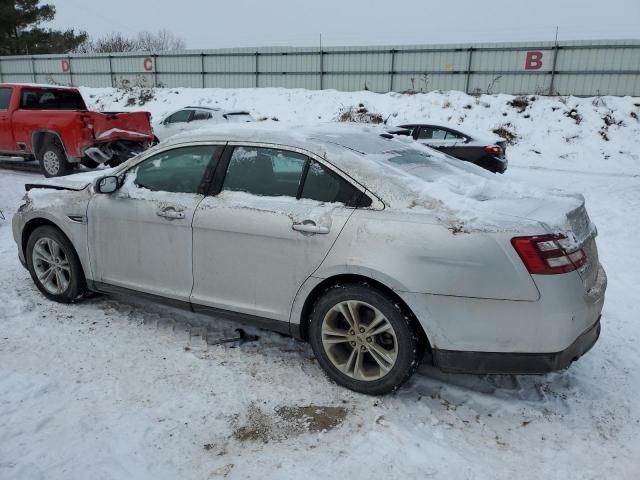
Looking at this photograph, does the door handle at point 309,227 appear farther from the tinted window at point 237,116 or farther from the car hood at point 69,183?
the tinted window at point 237,116

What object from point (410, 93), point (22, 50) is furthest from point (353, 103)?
point (22, 50)

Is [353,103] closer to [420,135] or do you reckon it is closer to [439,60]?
[439,60]

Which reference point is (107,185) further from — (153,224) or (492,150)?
(492,150)

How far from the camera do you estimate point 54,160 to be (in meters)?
10.2

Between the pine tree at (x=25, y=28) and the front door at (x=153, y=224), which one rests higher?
the pine tree at (x=25, y=28)

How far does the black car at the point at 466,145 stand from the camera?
10.9 meters

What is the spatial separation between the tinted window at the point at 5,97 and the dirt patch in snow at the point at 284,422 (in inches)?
411

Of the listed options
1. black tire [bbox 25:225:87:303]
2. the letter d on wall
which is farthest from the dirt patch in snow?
the letter d on wall

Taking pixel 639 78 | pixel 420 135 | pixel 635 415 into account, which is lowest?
pixel 635 415

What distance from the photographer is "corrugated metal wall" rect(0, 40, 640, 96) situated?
18.7 m

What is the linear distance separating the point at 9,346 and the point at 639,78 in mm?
20799

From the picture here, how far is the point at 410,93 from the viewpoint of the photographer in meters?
21.2

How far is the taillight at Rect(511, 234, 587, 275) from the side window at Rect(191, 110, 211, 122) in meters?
12.7

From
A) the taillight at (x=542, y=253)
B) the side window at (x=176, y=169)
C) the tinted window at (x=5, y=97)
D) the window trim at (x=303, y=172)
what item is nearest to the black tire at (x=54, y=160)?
the tinted window at (x=5, y=97)
